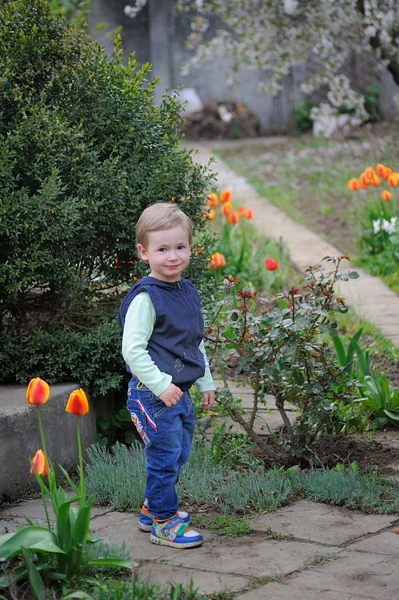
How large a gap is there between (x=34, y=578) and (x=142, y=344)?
95 centimetres

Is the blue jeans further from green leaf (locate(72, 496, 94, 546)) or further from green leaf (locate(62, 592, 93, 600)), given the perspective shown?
green leaf (locate(62, 592, 93, 600))

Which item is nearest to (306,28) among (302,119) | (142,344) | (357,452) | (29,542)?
(302,119)

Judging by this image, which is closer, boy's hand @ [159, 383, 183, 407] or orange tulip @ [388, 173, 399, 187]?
boy's hand @ [159, 383, 183, 407]

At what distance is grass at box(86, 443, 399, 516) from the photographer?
3.63 metres

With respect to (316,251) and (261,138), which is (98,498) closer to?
(316,251)

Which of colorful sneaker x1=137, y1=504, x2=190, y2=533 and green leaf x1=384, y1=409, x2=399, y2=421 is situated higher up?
green leaf x1=384, y1=409, x2=399, y2=421

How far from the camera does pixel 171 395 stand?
3.27m

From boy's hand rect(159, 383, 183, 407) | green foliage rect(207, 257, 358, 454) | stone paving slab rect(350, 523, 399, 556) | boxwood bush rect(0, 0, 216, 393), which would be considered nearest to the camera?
stone paving slab rect(350, 523, 399, 556)

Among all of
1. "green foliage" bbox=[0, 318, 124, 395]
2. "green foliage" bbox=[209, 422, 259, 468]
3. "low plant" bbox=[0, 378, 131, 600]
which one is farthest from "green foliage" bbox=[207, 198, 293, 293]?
"low plant" bbox=[0, 378, 131, 600]

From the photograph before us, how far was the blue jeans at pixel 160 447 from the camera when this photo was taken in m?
3.39

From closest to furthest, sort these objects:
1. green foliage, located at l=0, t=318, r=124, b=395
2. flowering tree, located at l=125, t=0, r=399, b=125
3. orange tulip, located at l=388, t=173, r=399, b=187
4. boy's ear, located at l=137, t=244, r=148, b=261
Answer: boy's ear, located at l=137, t=244, r=148, b=261
green foliage, located at l=0, t=318, r=124, b=395
orange tulip, located at l=388, t=173, r=399, b=187
flowering tree, located at l=125, t=0, r=399, b=125

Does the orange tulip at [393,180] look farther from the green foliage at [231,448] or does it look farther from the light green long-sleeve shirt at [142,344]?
the light green long-sleeve shirt at [142,344]

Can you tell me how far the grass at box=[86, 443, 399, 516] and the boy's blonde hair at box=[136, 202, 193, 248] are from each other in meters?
1.06

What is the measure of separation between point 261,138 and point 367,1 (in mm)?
9757
